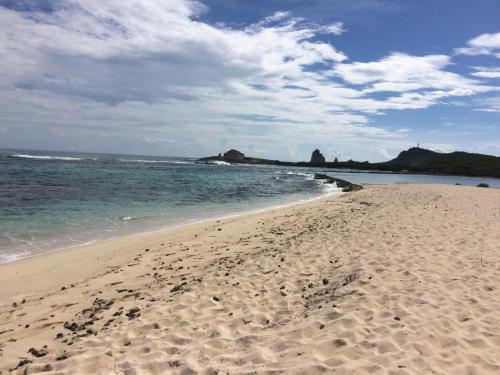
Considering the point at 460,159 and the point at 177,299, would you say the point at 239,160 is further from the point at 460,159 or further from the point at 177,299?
the point at 177,299

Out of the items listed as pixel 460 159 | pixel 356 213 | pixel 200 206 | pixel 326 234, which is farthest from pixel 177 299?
pixel 460 159

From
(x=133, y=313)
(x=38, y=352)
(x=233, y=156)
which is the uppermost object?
(x=233, y=156)

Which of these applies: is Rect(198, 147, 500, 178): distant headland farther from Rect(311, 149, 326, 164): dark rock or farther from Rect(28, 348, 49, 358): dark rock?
Rect(28, 348, 49, 358): dark rock

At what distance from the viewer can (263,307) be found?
6.25 metres

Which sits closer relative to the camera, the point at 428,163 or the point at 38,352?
the point at 38,352

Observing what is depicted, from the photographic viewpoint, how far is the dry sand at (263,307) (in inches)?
179

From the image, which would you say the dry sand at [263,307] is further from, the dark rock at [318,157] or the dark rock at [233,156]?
the dark rock at [318,157]

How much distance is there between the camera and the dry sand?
4.55 metres

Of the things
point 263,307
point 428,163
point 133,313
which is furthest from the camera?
point 428,163

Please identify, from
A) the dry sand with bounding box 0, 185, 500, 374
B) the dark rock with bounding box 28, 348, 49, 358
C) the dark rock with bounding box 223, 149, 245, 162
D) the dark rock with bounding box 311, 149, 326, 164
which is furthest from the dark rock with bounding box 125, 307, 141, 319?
the dark rock with bounding box 311, 149, 326, 164

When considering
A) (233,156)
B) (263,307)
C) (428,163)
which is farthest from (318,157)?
(263,307)

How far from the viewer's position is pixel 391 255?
8.68 m

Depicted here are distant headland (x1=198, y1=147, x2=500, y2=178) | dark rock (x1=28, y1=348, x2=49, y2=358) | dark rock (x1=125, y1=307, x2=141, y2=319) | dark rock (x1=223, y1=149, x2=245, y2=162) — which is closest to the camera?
dark rock (x1=28, y1=348, x2=49, y2=358)

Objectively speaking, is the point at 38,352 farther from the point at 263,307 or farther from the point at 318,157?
the point at 318,157
